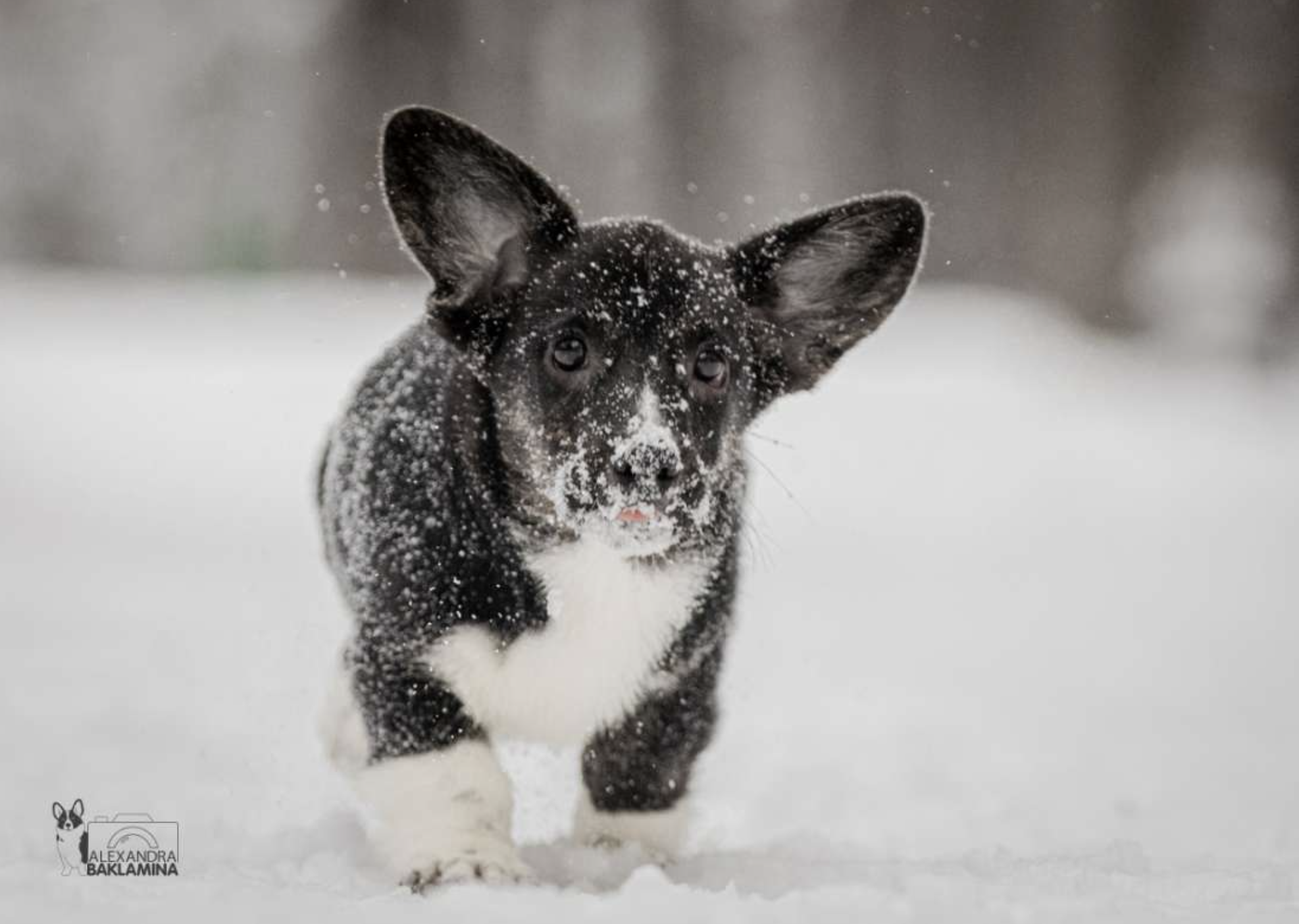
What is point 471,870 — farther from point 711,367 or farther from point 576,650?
point 711,367

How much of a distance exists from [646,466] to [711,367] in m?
0.52

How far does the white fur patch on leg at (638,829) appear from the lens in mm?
3850

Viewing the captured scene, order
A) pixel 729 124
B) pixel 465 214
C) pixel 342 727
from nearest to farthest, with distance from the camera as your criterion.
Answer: pixel 465 214, pixel 342 727, pixel 729 124

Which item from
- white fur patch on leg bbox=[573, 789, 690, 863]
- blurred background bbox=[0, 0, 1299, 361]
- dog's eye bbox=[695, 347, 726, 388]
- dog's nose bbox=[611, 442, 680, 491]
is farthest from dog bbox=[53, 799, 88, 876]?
blurred background bbox=[0, 0, 1299, 361]

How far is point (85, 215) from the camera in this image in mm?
19219

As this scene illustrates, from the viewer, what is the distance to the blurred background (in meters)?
16.0

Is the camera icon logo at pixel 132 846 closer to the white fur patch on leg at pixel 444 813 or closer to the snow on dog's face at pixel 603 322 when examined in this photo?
the white fur patch on leg at pixel 444 813

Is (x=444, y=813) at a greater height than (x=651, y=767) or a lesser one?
greater

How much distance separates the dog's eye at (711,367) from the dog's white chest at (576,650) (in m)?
0.44

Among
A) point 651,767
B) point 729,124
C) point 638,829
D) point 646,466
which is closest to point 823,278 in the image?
point 646,466

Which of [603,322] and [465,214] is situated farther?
[465,214]

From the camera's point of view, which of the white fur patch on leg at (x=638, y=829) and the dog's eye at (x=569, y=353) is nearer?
the dog's eye at (x=569, y=353)

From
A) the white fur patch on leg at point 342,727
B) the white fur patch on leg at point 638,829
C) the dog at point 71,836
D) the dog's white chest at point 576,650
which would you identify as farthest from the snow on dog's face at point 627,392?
the dog at point 71,836

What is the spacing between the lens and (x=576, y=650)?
3602mm
